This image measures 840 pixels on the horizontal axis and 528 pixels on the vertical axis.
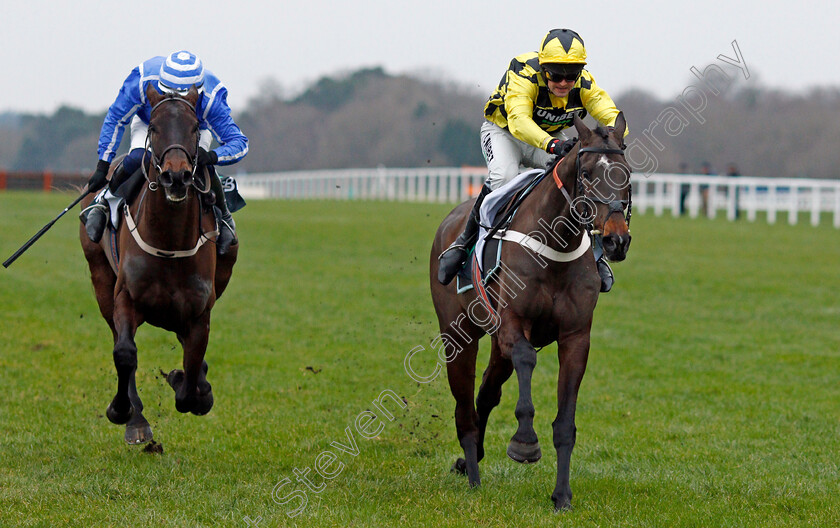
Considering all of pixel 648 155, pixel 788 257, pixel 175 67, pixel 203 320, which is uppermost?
pixel 175 67

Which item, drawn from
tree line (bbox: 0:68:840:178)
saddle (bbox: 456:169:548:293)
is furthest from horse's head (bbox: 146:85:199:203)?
tree line (bbox: 0:68:840:178)

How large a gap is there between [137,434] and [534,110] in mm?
3199

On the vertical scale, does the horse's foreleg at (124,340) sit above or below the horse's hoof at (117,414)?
above

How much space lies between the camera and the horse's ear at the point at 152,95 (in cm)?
604

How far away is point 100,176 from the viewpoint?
22.7ft

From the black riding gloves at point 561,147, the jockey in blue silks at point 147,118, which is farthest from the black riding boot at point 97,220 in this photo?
the black riding gloves at point 561,147

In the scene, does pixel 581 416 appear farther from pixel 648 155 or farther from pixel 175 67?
pixel 175 67

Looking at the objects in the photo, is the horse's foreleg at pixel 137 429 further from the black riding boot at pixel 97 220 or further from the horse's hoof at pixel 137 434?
the black riding boot at pixel 97 220

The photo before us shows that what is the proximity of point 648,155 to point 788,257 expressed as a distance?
44.6 ft

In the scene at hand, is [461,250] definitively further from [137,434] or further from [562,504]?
[137,434]

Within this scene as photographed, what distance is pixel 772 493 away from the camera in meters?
5.93

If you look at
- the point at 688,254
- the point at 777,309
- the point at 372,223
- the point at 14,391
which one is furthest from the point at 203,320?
the point at 372,223

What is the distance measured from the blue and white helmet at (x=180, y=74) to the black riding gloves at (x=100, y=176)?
0.90 metres

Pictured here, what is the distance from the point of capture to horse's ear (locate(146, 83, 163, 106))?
604 centimetres
